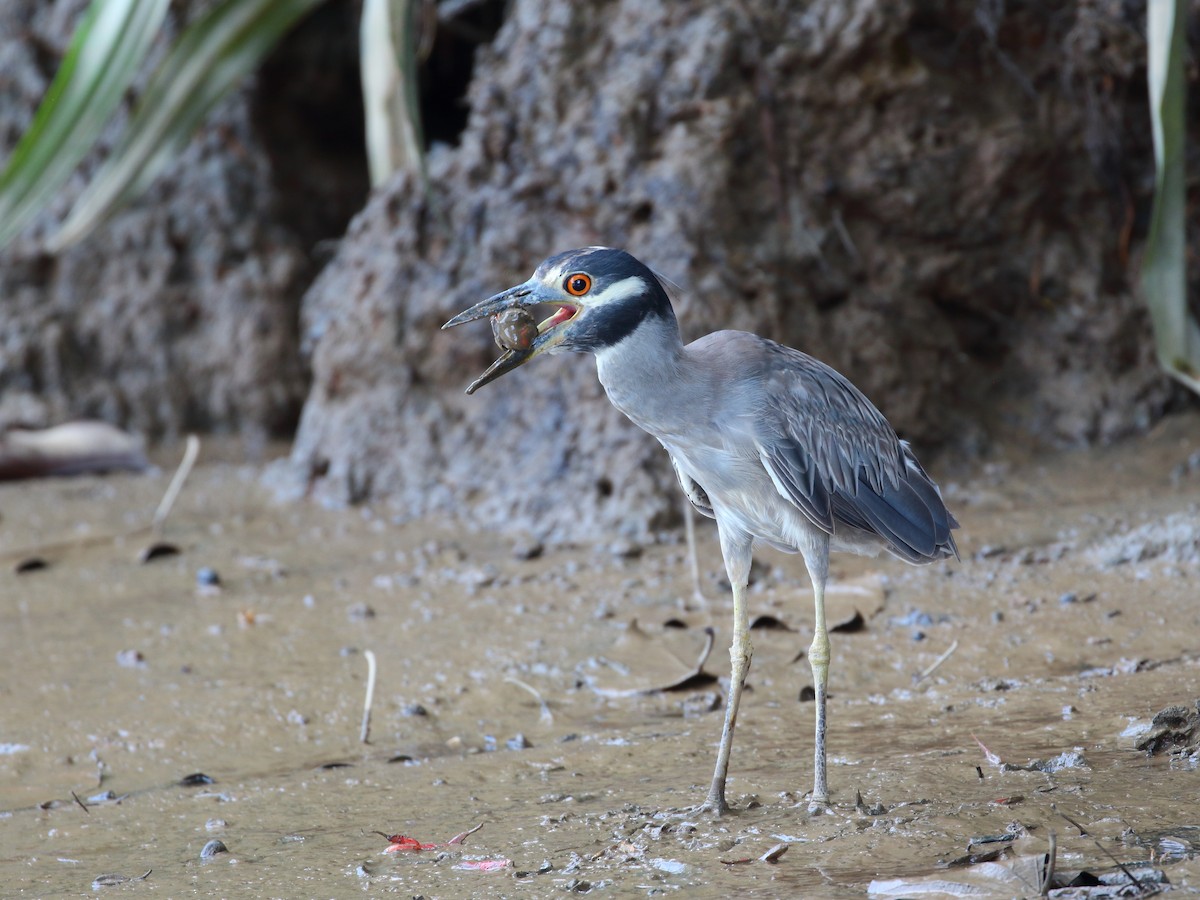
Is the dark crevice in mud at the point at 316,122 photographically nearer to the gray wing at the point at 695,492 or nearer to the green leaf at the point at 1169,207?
the green leaf at the point at 1169,207

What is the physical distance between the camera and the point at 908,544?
10.3ft

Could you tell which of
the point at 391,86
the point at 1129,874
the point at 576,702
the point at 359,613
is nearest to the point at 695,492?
the point at 576,702

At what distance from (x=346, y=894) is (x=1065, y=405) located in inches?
160

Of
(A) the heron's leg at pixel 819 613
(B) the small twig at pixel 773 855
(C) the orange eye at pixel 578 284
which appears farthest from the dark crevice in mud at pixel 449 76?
(B) the small twig at pixel 773 855

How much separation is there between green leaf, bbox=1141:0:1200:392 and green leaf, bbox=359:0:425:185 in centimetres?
264

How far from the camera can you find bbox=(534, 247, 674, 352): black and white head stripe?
2.83 metres

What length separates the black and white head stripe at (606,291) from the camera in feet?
9.30

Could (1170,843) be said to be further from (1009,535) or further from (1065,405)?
(1065,405)

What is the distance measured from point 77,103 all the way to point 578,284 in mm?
3374

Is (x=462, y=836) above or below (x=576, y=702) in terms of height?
above

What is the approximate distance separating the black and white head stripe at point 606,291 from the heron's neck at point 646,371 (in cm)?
3

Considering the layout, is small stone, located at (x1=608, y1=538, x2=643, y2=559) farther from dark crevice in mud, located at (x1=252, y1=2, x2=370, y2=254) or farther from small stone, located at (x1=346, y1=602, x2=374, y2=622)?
dark crevice in mud, located at (x1=252, y1=2, x2=370, y2=254)

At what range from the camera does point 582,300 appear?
2.85m

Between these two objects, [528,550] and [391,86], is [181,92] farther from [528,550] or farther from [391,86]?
[528,550]
